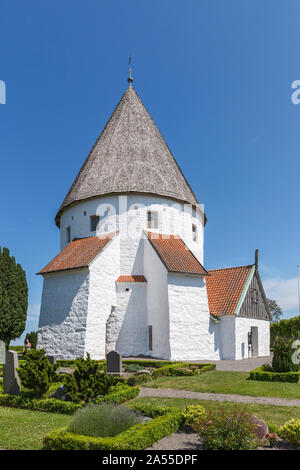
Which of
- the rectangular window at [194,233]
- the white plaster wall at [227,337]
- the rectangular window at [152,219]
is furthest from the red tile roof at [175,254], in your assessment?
the white plaster wall at [227,337]

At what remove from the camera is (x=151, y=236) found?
23.6 m

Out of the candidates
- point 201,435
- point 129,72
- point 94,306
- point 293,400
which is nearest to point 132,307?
point 94,306

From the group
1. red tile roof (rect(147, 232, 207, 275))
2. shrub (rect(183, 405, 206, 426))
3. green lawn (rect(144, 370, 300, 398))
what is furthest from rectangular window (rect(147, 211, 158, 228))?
shrub (rect(183, 405, 206, 426))

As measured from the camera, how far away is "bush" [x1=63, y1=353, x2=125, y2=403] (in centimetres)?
1018

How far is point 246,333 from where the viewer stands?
23297 millimetres

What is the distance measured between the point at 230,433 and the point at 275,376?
873cm

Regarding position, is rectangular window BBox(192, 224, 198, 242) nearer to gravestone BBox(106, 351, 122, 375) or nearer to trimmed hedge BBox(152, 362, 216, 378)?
trimmed hedge BBox(152, 362, 216, 378)

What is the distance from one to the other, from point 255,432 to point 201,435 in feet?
3.22

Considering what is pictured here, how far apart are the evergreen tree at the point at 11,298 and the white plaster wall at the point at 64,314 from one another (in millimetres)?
5870

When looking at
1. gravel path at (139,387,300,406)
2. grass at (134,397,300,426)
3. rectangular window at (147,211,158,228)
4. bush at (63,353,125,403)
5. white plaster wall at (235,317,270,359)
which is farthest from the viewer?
rectangular window at (147,211,158,228)

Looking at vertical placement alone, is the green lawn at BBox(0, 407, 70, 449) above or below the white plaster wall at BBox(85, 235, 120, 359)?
below

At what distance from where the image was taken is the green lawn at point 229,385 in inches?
471

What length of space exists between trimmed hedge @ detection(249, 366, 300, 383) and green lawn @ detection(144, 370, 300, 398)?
38cm

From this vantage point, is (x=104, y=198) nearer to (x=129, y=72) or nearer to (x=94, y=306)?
(x=94, y=306)
